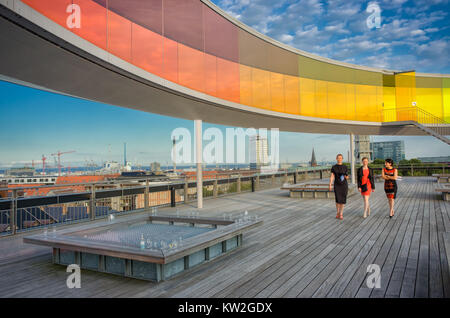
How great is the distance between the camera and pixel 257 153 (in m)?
24.7

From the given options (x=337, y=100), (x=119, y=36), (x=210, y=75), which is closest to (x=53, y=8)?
(x=119, y=36)

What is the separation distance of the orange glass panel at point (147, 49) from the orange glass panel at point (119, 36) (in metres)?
0.20

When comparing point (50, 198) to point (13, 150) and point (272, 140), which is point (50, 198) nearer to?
point (272, 140)

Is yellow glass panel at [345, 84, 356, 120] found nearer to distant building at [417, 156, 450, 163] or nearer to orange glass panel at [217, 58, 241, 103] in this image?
orange glass panel at [217, 58, 241, 103]

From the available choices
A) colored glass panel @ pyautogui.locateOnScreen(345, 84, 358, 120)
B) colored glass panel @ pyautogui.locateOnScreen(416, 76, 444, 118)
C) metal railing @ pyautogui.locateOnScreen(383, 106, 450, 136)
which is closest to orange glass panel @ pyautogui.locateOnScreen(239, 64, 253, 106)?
colored glass panel @ pyautogui.locateOnScreen(345, 84, 358, 120)

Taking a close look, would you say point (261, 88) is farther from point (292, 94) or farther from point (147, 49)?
point (147, 49)

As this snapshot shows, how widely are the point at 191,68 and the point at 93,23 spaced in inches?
147

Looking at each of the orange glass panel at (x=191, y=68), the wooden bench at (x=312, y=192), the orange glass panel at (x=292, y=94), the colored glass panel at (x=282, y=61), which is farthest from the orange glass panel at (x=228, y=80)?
the wooden bench at (x=312, y=192)

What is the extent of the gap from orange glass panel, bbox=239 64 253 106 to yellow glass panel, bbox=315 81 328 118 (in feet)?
17.4

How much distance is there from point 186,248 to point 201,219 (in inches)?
85.5

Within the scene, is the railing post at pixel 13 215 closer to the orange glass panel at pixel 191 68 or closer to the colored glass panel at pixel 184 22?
the orange glass panel at pixel 191 68
